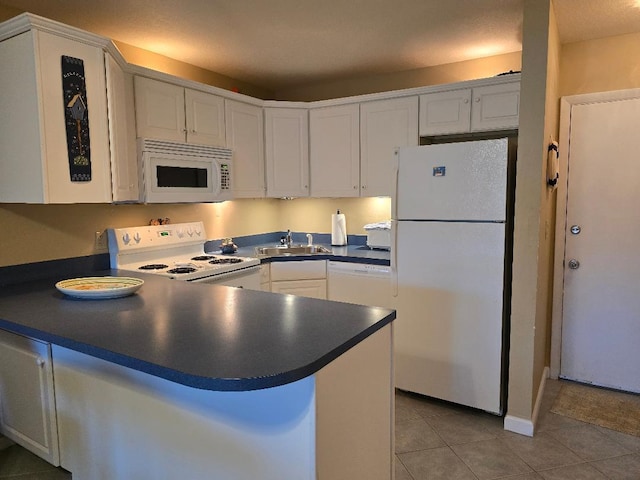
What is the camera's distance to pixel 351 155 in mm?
3744

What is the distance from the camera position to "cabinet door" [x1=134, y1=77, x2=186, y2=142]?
276cm

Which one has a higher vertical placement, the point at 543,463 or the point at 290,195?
the point at 290,195

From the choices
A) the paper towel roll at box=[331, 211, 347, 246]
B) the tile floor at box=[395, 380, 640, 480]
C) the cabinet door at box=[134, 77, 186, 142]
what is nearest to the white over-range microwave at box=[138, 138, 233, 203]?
the cabinet door at box=[134, 77, 186, 142]

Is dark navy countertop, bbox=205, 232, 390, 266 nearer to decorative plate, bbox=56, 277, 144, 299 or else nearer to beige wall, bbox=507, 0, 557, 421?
beige wall, bbox=507, 0, 557, 421

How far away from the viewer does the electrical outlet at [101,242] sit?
9.30ft

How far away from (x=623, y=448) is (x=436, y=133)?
2361mm

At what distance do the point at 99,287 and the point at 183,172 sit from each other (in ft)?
3.74

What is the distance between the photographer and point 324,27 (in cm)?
283

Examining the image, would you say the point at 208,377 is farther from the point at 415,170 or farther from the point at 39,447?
the point at 415,170

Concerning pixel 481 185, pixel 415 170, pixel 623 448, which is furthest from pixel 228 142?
pixel 623 448

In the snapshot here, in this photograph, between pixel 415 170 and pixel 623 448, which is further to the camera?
pixel 415 170

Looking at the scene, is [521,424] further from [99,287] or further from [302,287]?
[99,287]

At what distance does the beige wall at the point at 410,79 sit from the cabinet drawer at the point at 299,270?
170 centimetres

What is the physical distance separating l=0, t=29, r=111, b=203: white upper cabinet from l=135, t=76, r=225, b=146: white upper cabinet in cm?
52
